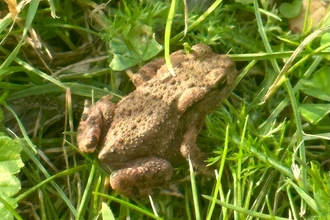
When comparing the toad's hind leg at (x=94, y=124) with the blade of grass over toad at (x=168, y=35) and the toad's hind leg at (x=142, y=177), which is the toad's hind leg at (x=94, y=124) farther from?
the blade of grass over toad at (x=168, y=35)

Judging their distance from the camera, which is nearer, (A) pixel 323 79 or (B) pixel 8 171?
(B) pixel 8 171

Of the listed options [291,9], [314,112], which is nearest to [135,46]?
[291,9]

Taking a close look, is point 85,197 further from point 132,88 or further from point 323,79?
point 323,79

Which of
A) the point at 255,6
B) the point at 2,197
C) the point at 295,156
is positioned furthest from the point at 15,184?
the point at 255,6

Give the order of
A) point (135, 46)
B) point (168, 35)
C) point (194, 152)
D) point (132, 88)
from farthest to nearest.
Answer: point (132, 88), point (135, 46), point (194, 152), point (168, 35)

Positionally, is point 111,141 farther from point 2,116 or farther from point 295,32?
point 295,32

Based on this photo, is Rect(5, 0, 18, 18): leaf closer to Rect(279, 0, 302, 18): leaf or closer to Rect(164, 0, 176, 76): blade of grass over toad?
Rect(164, 0, 176, 76): blade of grass over toad

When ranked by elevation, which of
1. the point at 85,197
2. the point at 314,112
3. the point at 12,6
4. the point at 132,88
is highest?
the point at 12,6

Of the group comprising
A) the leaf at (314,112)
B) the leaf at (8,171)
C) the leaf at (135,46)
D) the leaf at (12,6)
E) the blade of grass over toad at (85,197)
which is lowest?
the blade of grass over toad at (85,197)

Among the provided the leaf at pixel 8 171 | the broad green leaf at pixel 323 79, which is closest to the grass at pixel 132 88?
the broad green leaf at pixel 323 79
